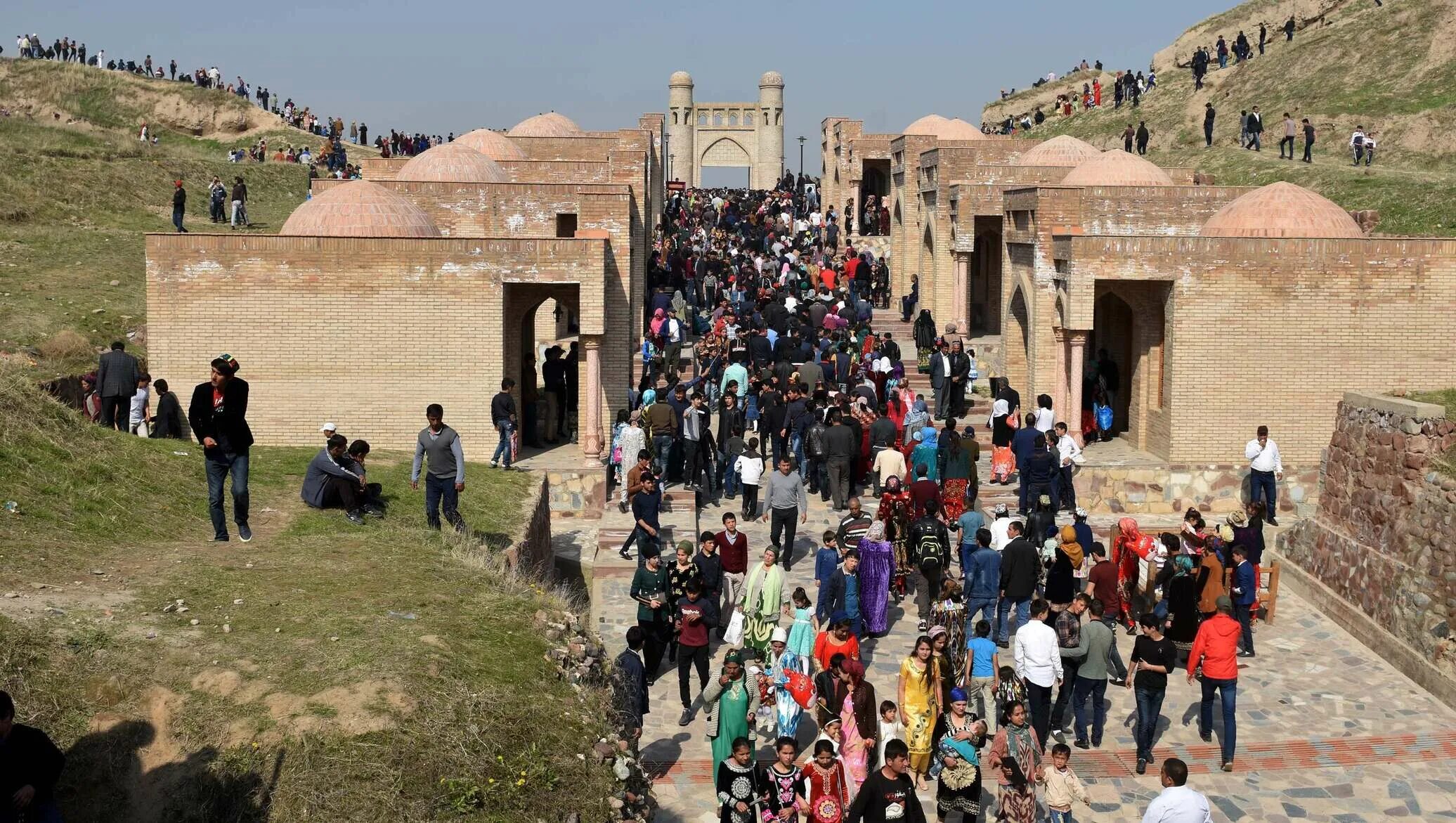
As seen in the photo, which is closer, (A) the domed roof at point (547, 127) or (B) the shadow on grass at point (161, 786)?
(B) the shadow on grass at point (161, 786)

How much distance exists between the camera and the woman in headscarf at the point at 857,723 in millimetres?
10203

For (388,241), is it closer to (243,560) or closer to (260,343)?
(260,343)

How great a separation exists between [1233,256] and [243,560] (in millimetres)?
14103

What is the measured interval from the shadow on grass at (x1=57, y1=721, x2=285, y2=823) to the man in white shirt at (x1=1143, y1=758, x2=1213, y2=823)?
200 inches

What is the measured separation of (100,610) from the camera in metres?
9.86

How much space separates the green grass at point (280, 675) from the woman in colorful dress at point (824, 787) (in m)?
1.27

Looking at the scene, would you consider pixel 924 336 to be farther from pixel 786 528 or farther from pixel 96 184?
pixel 96 184

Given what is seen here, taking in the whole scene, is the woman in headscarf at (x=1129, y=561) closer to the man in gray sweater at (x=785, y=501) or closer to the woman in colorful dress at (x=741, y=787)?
the man in gray sweater at (x=785, y=501)

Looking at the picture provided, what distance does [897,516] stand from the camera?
15.1 metres

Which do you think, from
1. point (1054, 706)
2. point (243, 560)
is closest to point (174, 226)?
point (243, 560)

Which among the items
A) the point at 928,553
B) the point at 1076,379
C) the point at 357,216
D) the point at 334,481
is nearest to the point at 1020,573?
the point at 928,553

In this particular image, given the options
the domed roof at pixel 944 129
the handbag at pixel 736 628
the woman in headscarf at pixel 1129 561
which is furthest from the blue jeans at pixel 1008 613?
the domed roof at pixel 944 129

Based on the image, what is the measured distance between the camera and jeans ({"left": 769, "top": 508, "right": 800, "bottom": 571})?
53.2 feet

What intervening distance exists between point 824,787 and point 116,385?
12.4 metres
